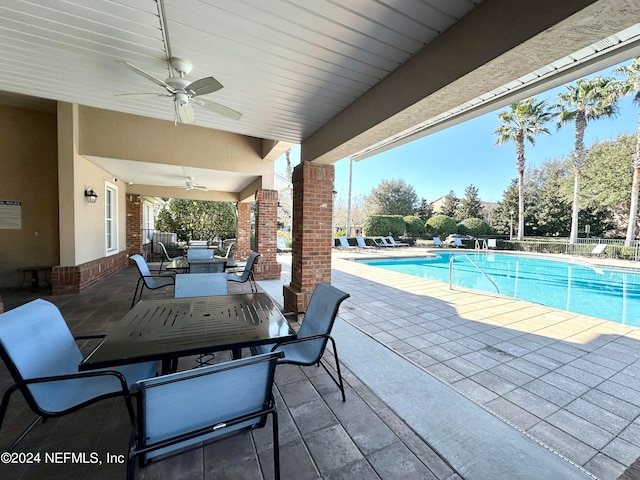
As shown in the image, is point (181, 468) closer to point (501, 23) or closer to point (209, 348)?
point (209, 348)

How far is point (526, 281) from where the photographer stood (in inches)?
350


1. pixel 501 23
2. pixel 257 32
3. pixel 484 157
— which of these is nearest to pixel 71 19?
pixel 257 32

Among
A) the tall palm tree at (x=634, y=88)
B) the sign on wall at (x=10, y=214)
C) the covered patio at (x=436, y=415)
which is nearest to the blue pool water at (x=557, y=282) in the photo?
the covered patio at (x=436, y=415)

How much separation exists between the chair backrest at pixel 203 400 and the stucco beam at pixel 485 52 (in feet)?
7.02

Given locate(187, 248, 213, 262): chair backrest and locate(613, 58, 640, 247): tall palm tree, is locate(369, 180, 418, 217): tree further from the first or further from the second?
locate(187, 248, 213, 262): chair backrest

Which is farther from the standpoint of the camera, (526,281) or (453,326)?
(526,281)

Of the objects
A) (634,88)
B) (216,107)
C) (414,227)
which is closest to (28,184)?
(216,107)

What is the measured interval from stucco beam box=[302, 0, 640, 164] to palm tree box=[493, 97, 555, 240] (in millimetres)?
19057

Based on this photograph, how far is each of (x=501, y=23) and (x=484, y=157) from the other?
1405 inches

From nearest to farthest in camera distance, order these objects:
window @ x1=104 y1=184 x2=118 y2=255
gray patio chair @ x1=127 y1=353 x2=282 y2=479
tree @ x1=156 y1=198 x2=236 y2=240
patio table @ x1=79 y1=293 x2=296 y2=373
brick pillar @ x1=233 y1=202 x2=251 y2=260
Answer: gray patio chair @ x1=127 y1=353 x2=282 y2=479
patio table @ x1=79 y1=293 x2=296 y2=373
window @ x1=104 y1=184 x2=118 y2=255
brick pillar @ x1=233 y1=202 x2=251 y2=260
tree @ x1=156 y1=198 x2=236 y2=240

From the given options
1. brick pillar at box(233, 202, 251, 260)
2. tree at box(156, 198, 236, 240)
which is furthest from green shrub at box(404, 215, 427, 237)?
brick pillar at box(233, 202, 251, 260)

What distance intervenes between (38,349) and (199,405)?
3.82ft

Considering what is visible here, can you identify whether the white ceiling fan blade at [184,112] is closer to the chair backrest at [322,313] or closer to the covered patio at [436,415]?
the chair backrest at [322,313]

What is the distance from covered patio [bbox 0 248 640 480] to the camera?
1597 millimetres
